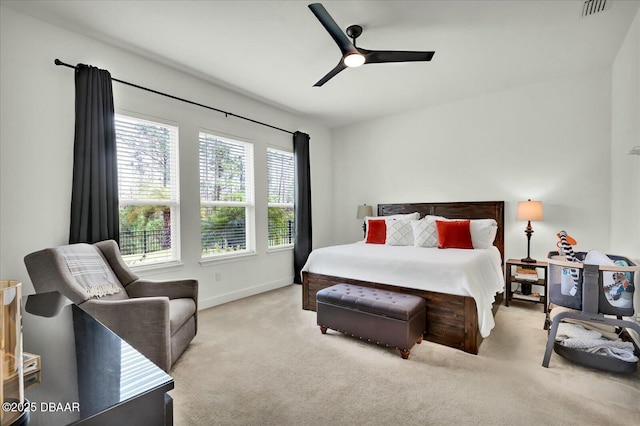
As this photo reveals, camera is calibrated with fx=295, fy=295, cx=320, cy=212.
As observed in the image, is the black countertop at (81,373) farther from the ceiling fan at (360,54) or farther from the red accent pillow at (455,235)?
the red accent pillow at (455,235)

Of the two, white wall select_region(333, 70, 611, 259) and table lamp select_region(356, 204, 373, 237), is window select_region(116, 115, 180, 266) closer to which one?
table lamp select_region(356, 204, 373, 237)

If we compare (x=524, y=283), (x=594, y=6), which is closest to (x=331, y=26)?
(x=594, y=6)

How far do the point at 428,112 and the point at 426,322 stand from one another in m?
3.35

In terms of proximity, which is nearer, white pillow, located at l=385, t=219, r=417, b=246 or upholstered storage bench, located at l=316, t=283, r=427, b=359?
upholstered storage bench, located at l=316, t=283, r=427, b=359

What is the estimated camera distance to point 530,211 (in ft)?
11.7

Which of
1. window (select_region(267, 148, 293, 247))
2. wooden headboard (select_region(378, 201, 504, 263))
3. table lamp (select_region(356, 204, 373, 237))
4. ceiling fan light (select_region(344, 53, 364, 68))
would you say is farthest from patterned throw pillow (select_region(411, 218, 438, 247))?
ceiling fan light (select_region(344, 53, 364, 68))

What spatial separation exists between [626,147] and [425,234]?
2.06 metres

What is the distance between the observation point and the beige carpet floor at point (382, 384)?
66.8 inches

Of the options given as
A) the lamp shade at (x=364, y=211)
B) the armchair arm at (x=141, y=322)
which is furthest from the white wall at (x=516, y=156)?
the armchair arm at (x=141, y=322)

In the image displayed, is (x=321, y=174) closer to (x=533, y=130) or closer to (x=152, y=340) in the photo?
(x=533, y=130)

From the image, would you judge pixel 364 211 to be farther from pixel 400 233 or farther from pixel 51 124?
pixel 51 124

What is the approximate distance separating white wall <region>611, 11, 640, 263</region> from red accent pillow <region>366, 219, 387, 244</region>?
2413 millimetres

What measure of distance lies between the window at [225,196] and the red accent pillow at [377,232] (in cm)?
172

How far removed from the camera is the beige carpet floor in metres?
1.70
